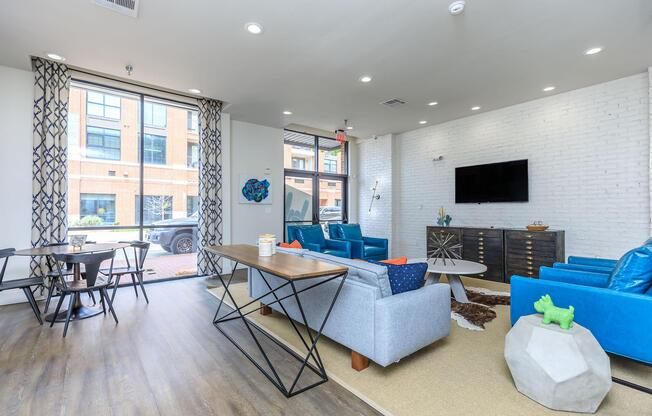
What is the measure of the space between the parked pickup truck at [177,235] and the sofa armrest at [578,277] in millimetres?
5297

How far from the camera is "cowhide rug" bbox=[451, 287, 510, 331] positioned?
3.23 m

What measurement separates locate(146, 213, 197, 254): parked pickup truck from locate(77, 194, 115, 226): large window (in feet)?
2.10

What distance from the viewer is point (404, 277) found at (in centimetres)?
238

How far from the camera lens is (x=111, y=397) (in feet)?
6.50

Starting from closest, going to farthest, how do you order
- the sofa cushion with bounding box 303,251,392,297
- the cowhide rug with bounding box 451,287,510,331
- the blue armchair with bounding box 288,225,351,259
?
1. the sofa cushion with bounding box 303,251,392,297
2. the cowhide rug with bounding box 451,287,510,331
3. the blue armchair with bounding box 288,225,351,259

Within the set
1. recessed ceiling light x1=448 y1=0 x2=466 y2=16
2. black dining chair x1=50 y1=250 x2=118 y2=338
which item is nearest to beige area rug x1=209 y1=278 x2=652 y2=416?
black dining chair x1=50 y1=250 x2=118 y2=338

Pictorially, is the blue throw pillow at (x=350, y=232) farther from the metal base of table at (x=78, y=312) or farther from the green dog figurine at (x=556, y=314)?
the green dog figurine at (x=556, y=314)

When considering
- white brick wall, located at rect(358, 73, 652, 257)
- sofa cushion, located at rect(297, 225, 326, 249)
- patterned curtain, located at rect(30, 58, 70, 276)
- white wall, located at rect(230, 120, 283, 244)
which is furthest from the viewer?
white wall, located at rect(230, 120, 283, 244)

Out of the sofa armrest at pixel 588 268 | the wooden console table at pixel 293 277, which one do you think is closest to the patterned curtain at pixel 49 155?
the wooden console table at pixel 293 277

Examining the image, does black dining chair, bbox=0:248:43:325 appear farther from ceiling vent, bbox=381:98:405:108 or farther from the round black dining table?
ceiling vent, bbox=381:98:405:108

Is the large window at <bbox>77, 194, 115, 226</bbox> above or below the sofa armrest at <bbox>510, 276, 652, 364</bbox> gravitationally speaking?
above

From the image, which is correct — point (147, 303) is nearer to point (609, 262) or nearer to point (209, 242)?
point (209, 242)

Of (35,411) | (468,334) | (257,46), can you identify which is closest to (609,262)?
(468,334)

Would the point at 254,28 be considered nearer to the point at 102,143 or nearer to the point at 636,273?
the point at 102,143
